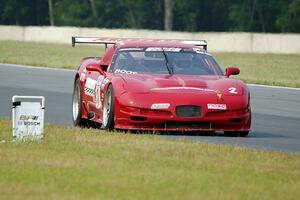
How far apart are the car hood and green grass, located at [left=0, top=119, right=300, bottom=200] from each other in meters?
1.35

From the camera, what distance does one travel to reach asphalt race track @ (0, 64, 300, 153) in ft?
47.9

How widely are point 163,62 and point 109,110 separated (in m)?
1.43

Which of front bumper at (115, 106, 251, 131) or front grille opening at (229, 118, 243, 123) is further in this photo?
front grille opening at (229, 118, 243, 123)

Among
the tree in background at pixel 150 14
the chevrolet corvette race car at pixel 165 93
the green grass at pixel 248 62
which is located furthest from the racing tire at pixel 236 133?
the tree in background at pixel 150 14

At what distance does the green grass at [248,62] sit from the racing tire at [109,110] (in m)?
13.9

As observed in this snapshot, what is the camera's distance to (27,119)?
516 inches

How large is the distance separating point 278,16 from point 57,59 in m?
45.5

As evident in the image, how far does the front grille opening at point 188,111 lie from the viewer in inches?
581

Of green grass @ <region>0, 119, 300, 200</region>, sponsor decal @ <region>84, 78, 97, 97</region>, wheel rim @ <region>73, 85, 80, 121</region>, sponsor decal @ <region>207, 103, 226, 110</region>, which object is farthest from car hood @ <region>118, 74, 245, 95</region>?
wheel rim @ <region>73, 85, 80, 121</region>

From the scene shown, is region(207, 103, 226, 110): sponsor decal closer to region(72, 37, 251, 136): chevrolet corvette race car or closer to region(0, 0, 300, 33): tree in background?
region(72, 37, 251, 136): chevrolet corvette race car

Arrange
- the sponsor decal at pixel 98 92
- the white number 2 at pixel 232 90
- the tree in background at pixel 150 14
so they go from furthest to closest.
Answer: the tree in background at pixel 150 14
the sponsor decal at pixel 98 92
the white number 2 at pixel 232 90

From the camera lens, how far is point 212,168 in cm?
1060

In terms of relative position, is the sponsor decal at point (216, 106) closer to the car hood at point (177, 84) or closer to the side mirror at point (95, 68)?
the car hood at point (177, 84)

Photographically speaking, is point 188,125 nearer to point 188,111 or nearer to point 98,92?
point 188,111
